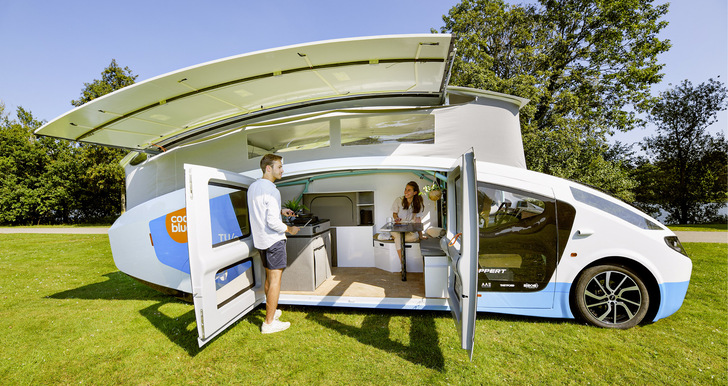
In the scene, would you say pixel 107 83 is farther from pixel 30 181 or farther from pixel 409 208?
pixel 409 208

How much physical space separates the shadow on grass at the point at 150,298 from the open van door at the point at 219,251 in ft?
1.92

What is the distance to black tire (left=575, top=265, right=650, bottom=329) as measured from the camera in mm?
3061

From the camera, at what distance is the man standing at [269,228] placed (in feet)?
10.2

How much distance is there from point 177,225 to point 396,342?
3192mm

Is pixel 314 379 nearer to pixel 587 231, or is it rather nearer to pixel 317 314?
pixel 317 314

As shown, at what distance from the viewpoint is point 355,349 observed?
9.50 ft

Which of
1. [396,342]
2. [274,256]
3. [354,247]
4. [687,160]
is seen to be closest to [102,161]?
[354,247]

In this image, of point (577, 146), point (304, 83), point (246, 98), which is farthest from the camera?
point (577, 146)

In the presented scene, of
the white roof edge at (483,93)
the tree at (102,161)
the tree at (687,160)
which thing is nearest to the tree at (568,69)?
the tree at (687,160)

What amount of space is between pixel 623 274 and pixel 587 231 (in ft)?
1.91

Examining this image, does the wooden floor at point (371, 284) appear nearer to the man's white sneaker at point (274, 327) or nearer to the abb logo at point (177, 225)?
the man's white sneaker at point (274, 327)

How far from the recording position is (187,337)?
3.31 metres

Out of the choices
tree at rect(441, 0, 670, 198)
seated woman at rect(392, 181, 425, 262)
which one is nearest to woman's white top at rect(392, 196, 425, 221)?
seated woman at rect(392, 181, 425, 262)

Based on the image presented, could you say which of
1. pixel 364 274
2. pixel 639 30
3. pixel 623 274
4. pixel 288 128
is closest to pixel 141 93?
pixel 288 128
